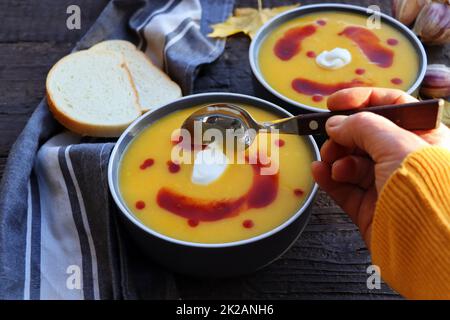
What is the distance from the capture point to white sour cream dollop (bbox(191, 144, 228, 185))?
148 centimetres

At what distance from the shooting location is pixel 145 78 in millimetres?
1921

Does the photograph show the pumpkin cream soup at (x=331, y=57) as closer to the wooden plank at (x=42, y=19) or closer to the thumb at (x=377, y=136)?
the thumb at (x=377, y=136)

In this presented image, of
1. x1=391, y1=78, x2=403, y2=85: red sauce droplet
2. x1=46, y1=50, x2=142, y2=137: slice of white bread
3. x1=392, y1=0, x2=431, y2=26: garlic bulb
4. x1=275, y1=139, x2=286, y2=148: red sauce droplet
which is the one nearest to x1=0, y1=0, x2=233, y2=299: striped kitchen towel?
x1=46, y1=50, x2=142, y2=137: slice of white bread

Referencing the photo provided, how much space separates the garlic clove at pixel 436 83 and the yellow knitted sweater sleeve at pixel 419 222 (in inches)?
26.4

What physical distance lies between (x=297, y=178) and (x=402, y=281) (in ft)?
1.22

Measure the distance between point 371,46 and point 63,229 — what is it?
43.7 inches

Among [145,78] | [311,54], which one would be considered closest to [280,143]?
[311,54]

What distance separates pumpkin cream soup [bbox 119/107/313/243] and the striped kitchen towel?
87 mm

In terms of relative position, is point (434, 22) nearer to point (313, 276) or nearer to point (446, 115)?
point (446, 115)

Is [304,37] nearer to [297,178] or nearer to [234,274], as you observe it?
[297,178]

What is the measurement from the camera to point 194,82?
6.39ft

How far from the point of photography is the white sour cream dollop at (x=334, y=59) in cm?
185

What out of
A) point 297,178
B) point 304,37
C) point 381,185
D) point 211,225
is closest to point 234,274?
point 211,225
